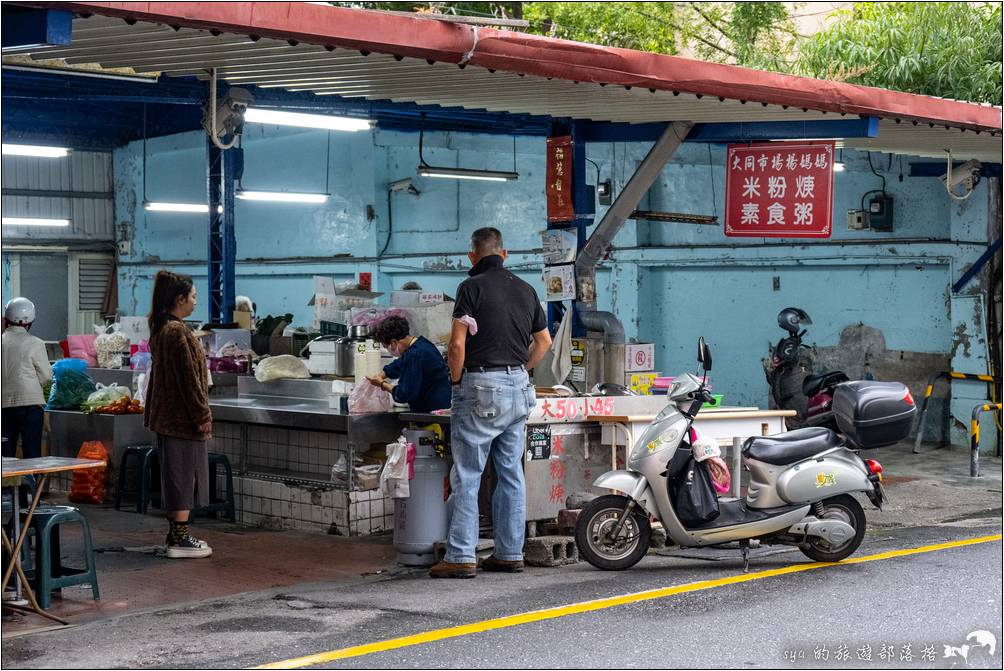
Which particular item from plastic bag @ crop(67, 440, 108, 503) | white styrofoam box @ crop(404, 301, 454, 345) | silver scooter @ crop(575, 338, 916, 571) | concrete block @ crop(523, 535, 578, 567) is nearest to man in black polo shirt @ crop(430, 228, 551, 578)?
concrete block @ crop(523, 535, 578, 567)

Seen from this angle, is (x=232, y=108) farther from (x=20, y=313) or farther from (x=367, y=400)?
(x=367, y=400)

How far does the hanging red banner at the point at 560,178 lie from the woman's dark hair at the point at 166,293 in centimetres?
458

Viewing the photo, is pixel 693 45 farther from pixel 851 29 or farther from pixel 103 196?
pixel 103 196

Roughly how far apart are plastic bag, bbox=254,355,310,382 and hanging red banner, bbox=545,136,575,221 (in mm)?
3028

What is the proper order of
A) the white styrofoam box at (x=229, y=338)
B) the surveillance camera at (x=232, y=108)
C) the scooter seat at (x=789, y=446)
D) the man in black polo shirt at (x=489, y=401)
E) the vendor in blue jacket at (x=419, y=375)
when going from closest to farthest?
the man in black polo shirt at (x=489, y=401) → the scooter seat at (x=789, y=446) → the vendor in blue jacket at (x=419, y=375) → the surveillance camera at (x=232, y=108) → the white styrofoam box at (x=229, y=338)

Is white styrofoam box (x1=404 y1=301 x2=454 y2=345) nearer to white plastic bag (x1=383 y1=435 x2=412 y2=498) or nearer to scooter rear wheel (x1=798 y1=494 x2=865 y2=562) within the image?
white plastic bag (x1=383 y1=435 x2=412 y2=498)

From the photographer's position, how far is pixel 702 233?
1827 centimetres

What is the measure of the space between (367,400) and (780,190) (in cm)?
441

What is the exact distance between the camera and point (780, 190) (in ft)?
38.5

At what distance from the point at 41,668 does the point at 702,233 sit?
13503mm

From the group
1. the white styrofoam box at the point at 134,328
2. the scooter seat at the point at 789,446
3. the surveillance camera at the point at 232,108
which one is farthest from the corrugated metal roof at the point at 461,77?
the white styrofoam box at the point at 134,328

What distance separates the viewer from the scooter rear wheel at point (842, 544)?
8.35 meters

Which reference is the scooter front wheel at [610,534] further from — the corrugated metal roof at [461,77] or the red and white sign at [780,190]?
the red and white sign at [780,190]

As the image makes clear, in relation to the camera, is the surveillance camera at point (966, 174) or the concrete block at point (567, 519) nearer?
the concrete block at point (567, 519)
